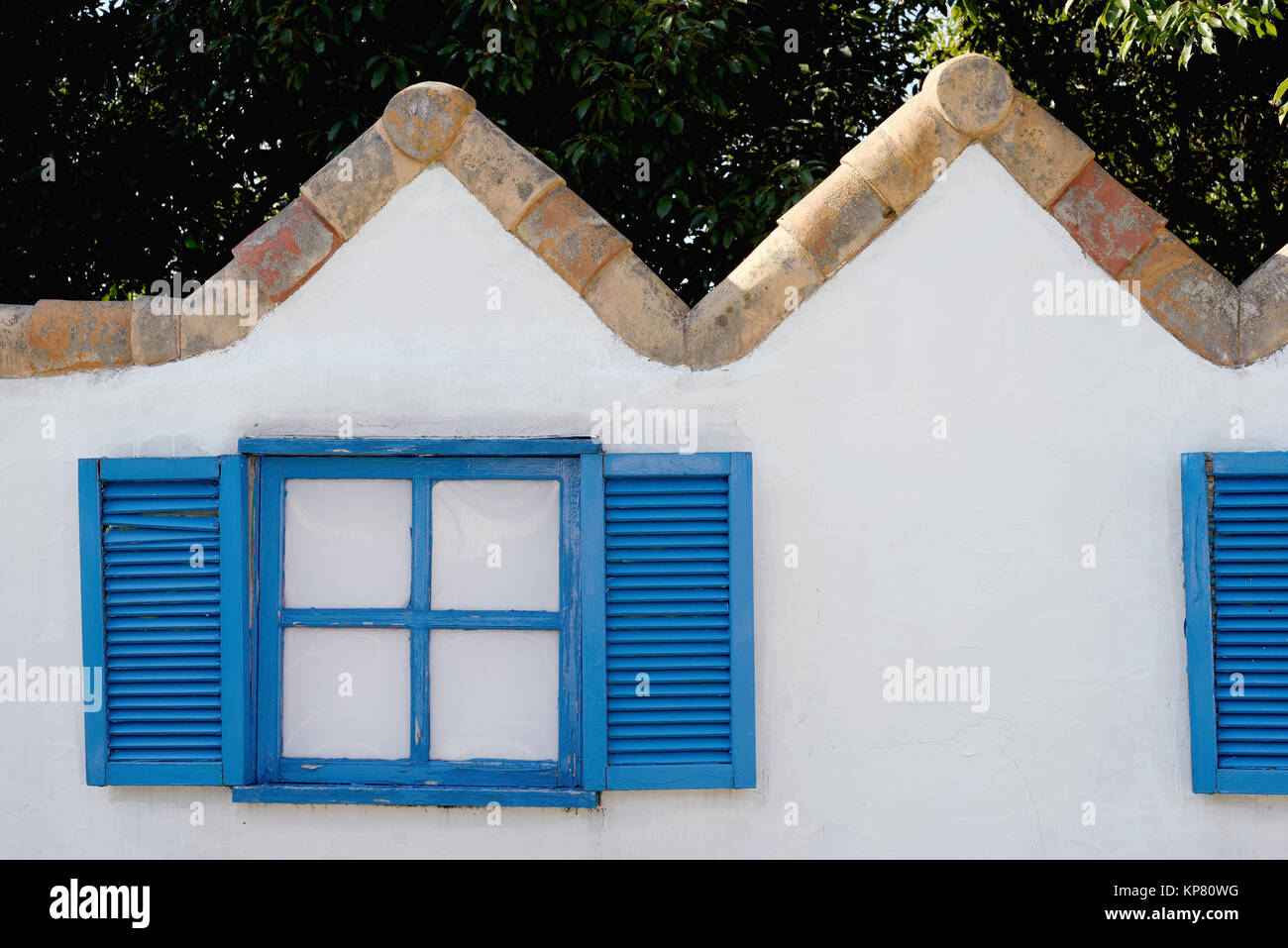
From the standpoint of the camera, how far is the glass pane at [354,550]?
4.30 m

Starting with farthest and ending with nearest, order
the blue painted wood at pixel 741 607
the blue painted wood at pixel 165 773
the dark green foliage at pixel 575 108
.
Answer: the dark green foliage at pixel 575 108 → the blue painted wood at pixel 165 773 → the blue painted wood at pixel 741 607

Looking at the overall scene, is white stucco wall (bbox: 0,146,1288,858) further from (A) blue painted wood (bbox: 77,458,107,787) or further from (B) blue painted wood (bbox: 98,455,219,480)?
(A) blue painted wood (bbox: 77,458,107,787)

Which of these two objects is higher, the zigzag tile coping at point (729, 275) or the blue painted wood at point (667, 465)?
the zigzag tile coping at point (729, 275)

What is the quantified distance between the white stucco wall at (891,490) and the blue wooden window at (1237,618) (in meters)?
0.09

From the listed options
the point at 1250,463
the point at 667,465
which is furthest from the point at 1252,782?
the point at 667,465

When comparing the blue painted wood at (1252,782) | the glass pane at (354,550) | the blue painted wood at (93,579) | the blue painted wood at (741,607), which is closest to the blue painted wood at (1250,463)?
the blue painted wood at (1252,782)

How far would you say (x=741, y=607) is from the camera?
13.6ft

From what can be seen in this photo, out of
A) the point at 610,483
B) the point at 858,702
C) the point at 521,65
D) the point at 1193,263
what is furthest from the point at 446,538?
the point at 521,65

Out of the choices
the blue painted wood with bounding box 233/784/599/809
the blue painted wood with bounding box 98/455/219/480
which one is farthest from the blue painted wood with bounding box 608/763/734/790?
the blue painted wood with bounding box 98/455/219/480

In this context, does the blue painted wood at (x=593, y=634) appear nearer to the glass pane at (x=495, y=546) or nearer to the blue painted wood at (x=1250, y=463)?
the glass pane at (x=495, y=546)

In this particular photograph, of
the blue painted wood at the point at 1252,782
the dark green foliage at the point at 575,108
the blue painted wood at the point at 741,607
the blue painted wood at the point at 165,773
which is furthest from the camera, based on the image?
the dark green foliage at the point at 575,108
